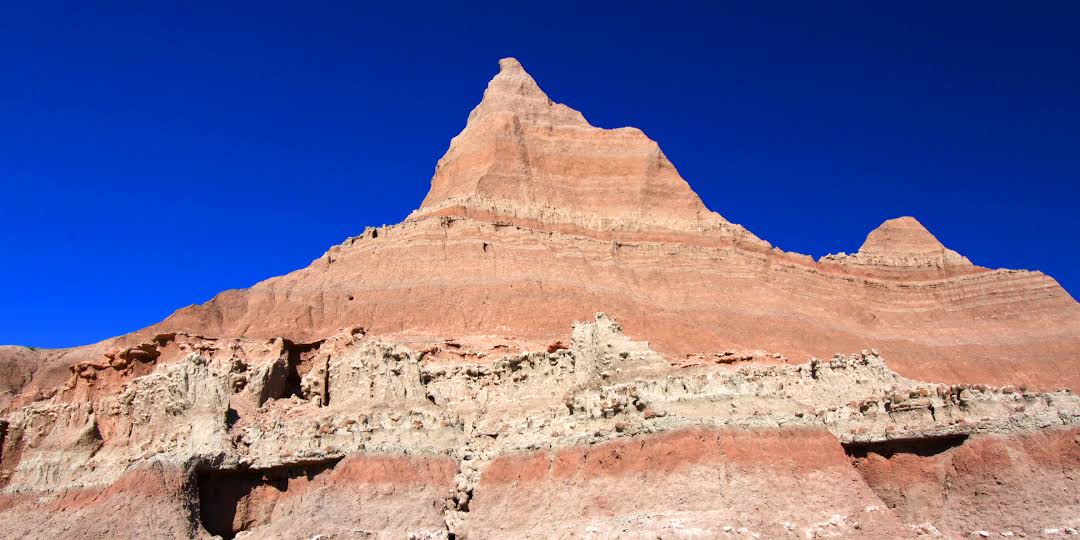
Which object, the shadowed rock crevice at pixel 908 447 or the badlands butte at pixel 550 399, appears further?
the shadowed rock crevice at pixel 908 447

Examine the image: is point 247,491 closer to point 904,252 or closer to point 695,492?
point 695,492

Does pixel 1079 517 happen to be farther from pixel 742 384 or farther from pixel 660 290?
pixel 660 290

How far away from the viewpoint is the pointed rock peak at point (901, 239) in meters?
69.6

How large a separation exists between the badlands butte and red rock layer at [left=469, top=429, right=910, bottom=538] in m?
0.07

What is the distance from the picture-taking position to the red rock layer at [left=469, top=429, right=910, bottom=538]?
21.4m

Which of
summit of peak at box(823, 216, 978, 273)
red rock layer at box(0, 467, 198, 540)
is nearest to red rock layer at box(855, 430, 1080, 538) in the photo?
red rock layer at box(0, 467, 198, 540)

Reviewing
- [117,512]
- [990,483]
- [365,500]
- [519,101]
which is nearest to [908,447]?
[990,483]

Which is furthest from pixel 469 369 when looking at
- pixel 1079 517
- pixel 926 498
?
pixel 1079 517

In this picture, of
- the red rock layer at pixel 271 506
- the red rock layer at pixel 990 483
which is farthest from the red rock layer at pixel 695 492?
the red rock layer at pixel 271 506

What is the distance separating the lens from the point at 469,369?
34531 mm

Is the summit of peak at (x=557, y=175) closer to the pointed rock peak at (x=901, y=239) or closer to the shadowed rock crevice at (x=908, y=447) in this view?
the pointed rock peak at (x=901, y=239)

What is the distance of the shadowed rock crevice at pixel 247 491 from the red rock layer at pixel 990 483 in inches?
707

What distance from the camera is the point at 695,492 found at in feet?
73.4

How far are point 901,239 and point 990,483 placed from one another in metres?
51.1
